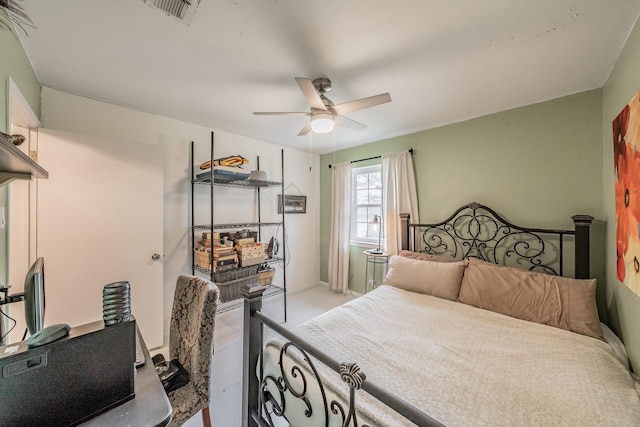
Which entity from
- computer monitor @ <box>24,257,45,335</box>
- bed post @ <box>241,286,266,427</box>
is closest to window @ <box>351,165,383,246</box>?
bed post @ <box>241,286,266,427</box>

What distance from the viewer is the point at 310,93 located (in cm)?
165

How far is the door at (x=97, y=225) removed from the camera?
6.25 feet

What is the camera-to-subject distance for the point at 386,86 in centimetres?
202

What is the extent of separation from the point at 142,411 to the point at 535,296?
2528 mm

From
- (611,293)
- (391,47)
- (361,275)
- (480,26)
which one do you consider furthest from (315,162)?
(611,293)

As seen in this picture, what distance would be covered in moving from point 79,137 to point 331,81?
2.17 metres

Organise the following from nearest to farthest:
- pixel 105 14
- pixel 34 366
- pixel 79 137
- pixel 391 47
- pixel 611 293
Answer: pixel 34 366 < pixel 105 14 < pixel 391 47 < pixel 611 293 < pixel 79 137

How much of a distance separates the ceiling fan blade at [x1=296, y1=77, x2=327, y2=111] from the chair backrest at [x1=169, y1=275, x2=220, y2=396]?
140 cm

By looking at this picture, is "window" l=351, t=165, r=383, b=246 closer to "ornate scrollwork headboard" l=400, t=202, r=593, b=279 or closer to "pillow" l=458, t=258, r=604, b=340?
"ornate scrollwork headboard" l=400, t=202, r=593, b=279

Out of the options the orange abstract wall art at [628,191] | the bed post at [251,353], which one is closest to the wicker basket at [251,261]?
the bed post at [251,353]

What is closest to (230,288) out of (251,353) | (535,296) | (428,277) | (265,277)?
(265,277)

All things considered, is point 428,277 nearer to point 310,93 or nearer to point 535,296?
point 535,296

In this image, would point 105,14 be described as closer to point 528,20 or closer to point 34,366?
point 34,366

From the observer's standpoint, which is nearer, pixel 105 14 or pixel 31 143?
pixel 105 14
